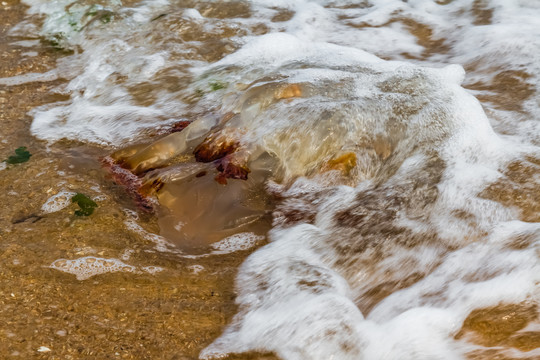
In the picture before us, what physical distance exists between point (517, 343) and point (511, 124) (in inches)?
82.3

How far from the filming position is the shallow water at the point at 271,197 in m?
2.32

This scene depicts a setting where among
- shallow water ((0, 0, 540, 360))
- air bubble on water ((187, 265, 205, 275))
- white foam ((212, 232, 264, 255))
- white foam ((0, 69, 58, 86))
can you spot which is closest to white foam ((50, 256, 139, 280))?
shallow water ((0, 0, 540, 360))

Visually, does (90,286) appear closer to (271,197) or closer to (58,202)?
(58,202)

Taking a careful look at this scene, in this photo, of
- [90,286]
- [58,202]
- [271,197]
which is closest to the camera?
[90,286]

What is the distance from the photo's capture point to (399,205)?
3.02 metres

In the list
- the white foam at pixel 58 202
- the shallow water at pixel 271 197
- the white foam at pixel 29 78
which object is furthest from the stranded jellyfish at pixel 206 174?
the white foam at pixel 29 78

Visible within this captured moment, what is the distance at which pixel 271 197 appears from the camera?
329 centimetres

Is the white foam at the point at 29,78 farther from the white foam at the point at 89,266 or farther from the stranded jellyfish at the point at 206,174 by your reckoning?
the white foam at the point at 89,266

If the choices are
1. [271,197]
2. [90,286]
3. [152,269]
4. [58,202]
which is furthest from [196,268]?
[58,202]

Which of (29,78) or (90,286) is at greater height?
(29,78)

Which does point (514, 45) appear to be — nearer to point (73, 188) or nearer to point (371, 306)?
point (371, 306)

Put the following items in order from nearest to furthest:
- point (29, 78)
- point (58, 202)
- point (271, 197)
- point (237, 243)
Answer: point (237, 243) → point (58, 202) → point (271, 197) → point (29, 78)

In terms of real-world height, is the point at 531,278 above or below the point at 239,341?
above

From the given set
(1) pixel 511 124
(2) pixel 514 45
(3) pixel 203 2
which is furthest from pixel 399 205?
(3) pixel 203 2
